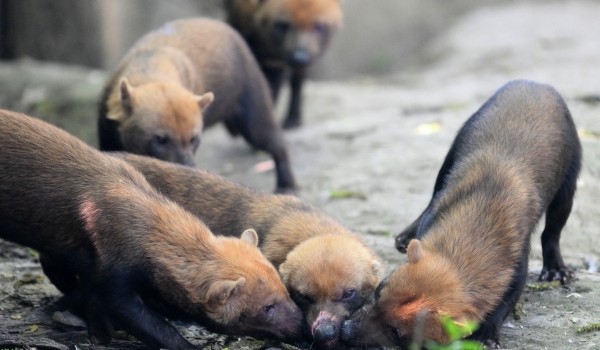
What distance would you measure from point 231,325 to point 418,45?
11.7 meters

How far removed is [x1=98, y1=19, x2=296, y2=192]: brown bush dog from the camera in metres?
8.31

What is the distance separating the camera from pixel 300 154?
11.2 meters

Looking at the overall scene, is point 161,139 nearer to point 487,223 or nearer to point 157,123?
point 157,123

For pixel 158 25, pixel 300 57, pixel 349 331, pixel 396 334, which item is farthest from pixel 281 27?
pixel 396 334

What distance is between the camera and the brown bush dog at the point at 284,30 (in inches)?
457

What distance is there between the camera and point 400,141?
418 inches

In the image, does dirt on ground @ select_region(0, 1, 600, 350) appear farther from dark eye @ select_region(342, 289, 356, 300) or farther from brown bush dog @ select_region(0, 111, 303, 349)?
dark eye @ select_region(342, 289, 356, 300)

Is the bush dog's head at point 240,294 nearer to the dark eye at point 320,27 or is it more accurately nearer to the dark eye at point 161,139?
the dark eye at point 161,139

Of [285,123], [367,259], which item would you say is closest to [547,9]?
[285,123]

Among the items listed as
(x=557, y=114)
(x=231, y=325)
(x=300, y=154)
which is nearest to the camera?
(x=231, y=325)

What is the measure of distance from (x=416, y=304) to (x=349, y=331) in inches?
22.9

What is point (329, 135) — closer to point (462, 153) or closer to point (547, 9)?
point (462, 153)

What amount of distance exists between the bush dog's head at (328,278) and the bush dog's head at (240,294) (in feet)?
0.50

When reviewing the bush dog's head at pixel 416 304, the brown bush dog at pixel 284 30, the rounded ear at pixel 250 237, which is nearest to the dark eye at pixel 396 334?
the bush dog's head at pixel 416 304
